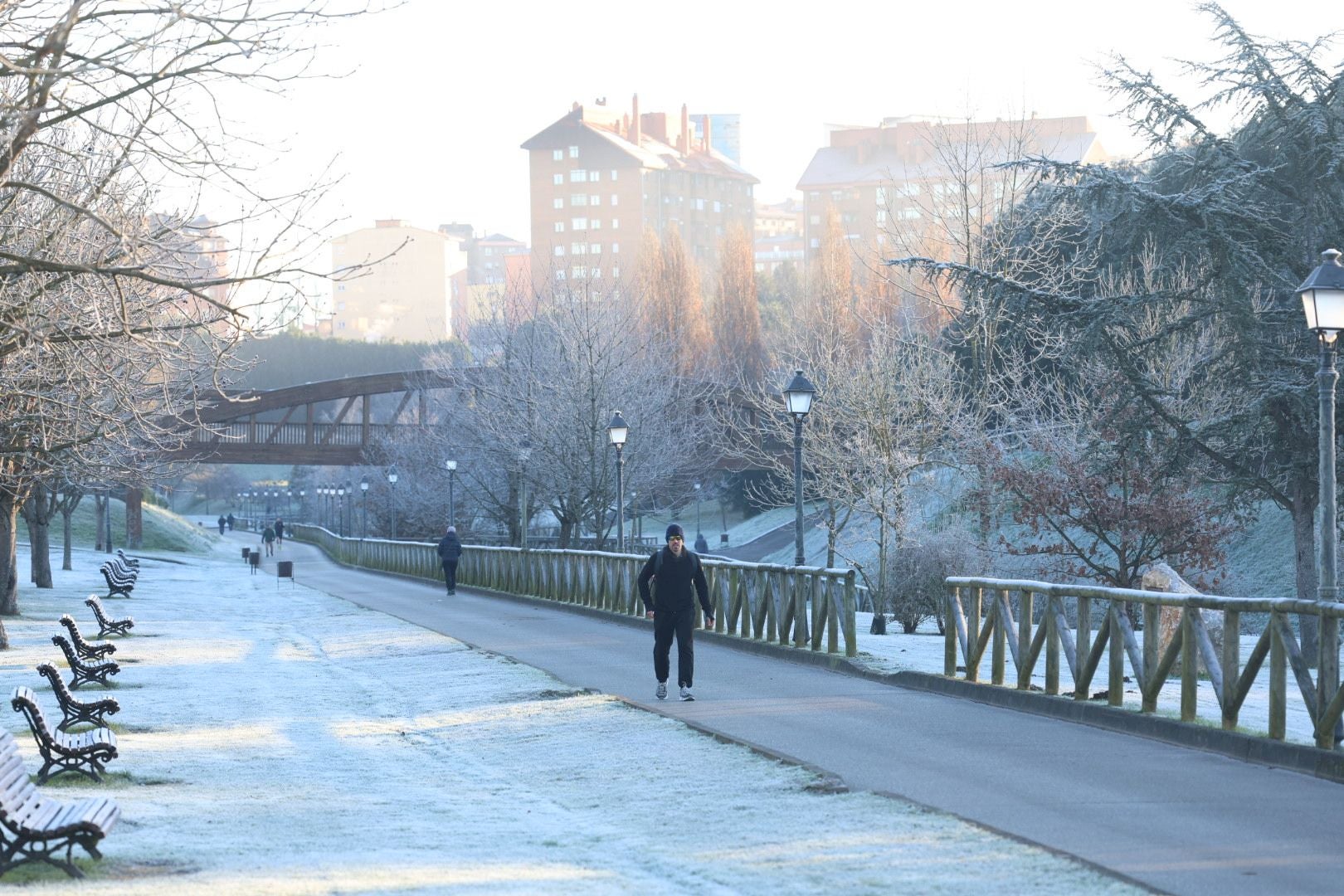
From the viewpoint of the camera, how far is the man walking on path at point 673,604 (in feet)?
50.1

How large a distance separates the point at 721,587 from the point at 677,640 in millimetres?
7562

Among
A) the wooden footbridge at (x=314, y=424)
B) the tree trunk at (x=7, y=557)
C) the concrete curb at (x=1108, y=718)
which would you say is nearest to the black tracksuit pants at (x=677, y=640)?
the concrete curb at (x=1108, y=718)

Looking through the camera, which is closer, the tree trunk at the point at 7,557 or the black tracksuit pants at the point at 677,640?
the black tracksuit pants at the point at 677,640

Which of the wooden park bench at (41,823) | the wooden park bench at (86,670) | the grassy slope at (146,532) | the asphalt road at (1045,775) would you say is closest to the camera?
the wooden park bench at (41,823)

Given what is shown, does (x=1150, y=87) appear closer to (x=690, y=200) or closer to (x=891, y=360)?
(x=891, y=360)

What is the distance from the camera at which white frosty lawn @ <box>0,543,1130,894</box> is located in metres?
7.48

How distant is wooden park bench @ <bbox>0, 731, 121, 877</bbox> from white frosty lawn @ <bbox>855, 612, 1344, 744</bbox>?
25.1 feet

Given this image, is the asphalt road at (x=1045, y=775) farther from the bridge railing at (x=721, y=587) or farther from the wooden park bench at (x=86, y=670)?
the wooden park bench at (x=86, y=670)

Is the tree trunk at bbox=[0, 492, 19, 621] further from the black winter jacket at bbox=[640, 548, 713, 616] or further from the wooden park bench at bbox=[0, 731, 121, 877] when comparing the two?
the wooden park bench at bbox=[0, 731, 121, 877]

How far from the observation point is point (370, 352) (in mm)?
141125

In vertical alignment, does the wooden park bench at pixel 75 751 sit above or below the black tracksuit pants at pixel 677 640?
below

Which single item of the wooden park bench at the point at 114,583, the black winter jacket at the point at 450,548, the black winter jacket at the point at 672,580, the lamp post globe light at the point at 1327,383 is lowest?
the wooden park bench at the point at 114,583

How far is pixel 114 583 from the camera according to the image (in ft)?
122

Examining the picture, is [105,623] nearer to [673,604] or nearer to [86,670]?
[86,670]
